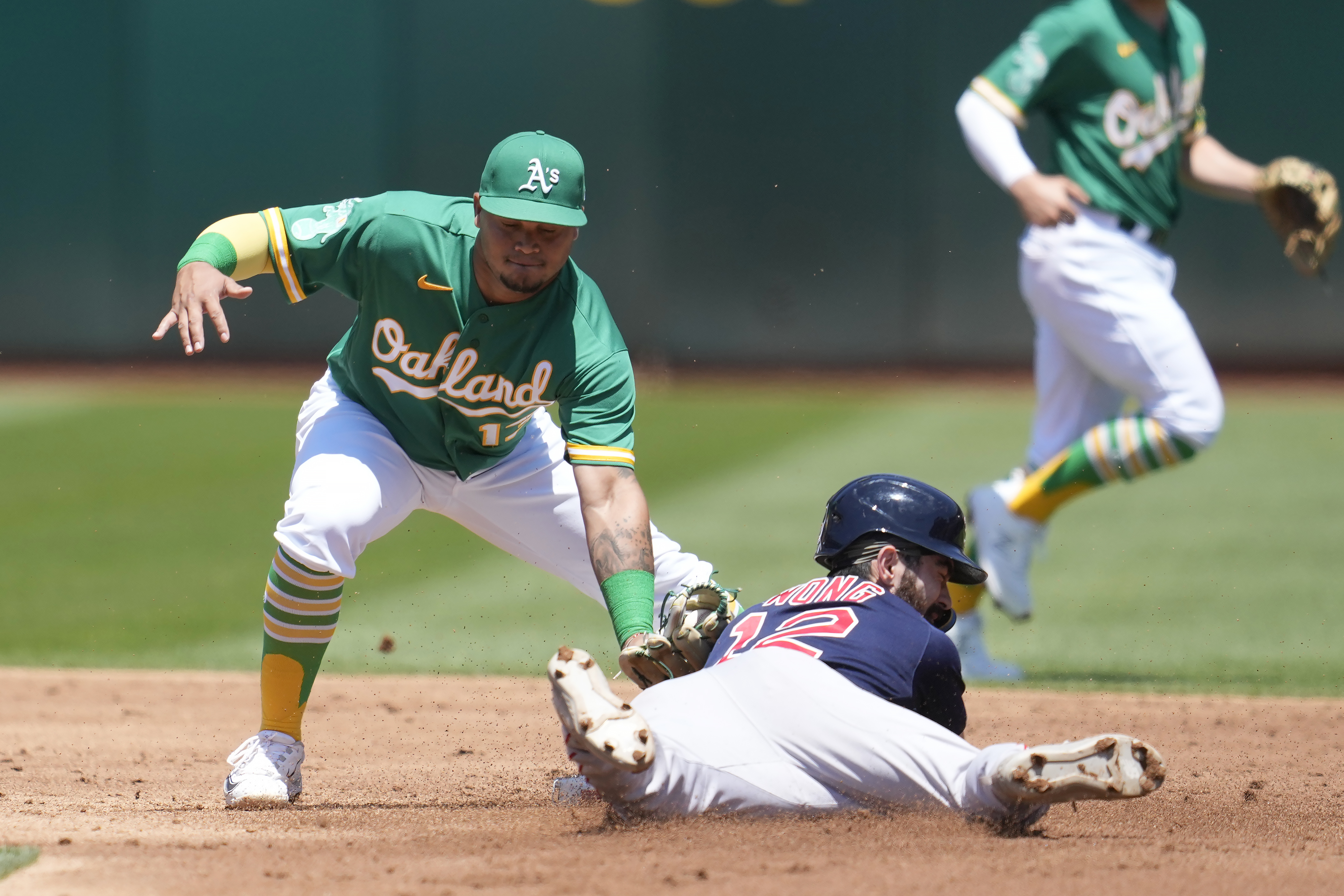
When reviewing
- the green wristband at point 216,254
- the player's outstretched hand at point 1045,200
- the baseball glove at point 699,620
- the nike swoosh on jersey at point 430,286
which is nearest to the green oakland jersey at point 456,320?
the nike swoosh on jersey at point 430,286

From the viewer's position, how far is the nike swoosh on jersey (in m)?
3.71

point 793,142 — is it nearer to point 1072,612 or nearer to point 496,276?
point 1072,612

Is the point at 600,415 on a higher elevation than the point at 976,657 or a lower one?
higher

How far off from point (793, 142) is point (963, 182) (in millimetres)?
1820

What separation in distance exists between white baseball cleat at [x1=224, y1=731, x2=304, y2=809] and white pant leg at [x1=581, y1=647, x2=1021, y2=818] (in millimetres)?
1000

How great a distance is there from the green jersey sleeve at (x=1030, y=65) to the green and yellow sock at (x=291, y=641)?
10.1 feet

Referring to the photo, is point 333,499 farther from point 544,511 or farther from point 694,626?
point 694,626

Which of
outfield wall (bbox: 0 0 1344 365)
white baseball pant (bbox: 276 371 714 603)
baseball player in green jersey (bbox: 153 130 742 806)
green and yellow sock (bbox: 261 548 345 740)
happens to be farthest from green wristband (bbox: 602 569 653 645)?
outfield wall (bbox: 0 0 1344 365)

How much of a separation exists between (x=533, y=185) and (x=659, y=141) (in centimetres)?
1360

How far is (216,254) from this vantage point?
142 inches

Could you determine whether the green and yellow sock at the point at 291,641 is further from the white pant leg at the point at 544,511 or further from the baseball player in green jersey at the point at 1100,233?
the baseball player in green jersey at the point at 1100,233

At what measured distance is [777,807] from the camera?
3.21 m

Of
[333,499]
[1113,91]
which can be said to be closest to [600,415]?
[333,499]

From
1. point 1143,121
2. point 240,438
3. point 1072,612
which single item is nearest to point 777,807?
point 1143,121
